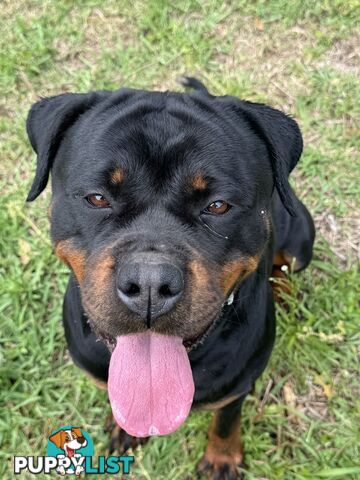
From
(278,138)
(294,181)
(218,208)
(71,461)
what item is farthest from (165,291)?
(294,181)

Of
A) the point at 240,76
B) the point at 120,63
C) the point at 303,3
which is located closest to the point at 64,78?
the point at 120,63

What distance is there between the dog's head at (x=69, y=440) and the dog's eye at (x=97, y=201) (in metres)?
1.68

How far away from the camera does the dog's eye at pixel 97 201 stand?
2016 millimetres

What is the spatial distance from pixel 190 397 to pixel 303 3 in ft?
11.9

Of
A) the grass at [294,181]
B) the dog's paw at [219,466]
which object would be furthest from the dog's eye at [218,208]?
the dog's paw at [219,466]

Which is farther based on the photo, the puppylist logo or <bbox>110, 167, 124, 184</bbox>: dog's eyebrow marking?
the puppylist logo

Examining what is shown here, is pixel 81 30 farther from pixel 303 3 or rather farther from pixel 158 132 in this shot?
pixel 158 132

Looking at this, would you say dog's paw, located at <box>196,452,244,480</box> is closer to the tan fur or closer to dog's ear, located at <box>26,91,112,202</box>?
the tan fur

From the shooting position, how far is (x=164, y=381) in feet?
6.86

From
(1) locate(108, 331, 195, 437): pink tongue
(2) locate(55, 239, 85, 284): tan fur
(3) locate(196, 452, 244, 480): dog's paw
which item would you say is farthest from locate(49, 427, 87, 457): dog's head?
(2) locate(55, 239, 85, 284): tan fur

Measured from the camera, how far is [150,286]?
69.1 inches

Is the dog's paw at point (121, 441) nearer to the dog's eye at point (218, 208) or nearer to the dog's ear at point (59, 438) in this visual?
the dog's ear at point (59, 438)

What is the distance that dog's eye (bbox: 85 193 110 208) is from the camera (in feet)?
6.61

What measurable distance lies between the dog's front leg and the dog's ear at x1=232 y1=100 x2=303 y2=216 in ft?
4.16
